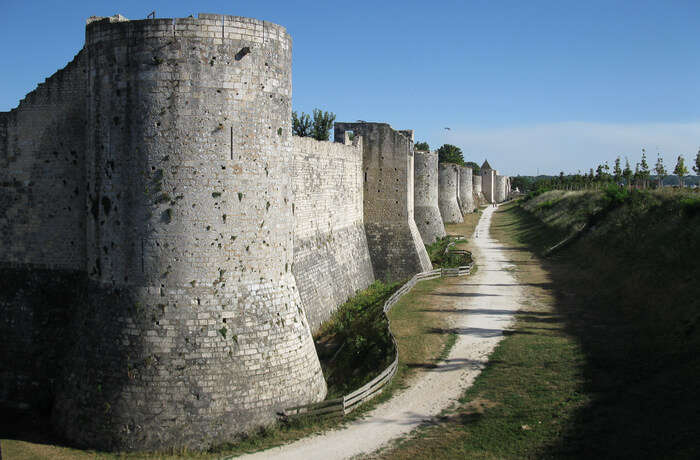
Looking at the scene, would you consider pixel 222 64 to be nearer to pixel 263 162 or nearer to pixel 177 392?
pixel 263 162

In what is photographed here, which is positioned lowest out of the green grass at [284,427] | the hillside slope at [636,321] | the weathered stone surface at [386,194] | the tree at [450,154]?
the green grass at [284,427]

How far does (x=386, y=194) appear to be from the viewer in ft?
89.2

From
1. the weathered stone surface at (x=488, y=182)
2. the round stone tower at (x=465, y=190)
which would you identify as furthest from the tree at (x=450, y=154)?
the round stone tower at (x=465, y=190)

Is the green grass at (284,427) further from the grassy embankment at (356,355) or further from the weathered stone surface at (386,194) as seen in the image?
the weathered stone surface at (386,194)

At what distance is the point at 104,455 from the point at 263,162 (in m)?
6.52

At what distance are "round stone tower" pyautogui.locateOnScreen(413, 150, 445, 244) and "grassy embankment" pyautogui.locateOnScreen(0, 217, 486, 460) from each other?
34.1 ft

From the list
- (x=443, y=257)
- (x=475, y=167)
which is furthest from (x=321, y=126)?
(x=475, y=167)

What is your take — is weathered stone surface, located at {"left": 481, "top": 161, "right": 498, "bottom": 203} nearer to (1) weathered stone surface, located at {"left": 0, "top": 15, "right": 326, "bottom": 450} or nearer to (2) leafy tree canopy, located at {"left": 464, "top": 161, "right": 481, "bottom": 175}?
(2) leafy tree canopy, located at {"left": 464, "top": 161, "right": 481, "bottom": 175}

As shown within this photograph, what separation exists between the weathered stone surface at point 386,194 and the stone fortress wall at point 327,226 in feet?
2.14

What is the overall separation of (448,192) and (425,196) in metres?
18.0

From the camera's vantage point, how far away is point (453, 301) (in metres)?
21.9

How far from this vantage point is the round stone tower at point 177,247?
10898 mm

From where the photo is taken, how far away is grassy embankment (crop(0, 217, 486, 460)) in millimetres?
10828

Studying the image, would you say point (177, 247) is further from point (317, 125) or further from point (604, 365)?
point (317, 125)
